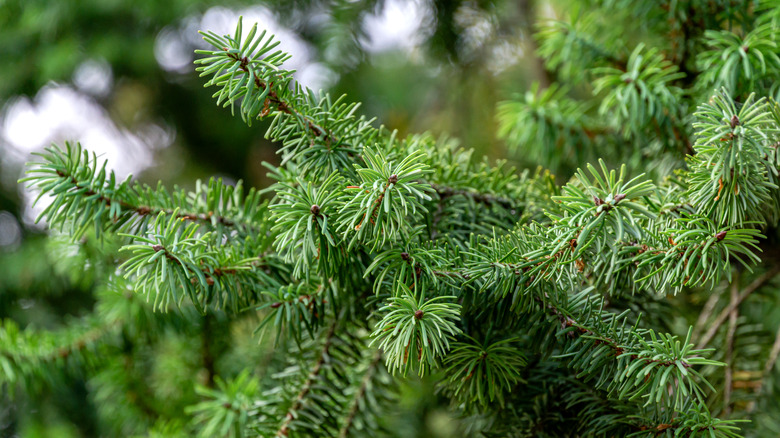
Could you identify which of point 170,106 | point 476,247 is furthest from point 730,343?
point 170,106

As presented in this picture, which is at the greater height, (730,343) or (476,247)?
(730,343)

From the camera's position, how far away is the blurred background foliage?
3.01 ft

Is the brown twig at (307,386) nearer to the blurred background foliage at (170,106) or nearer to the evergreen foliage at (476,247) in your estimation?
the evergreen foliage at (476,247)

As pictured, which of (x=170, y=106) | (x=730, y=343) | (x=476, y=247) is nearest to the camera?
(x=476, y=247)

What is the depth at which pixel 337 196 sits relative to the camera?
0.44m

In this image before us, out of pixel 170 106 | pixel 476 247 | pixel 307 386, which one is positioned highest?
pixel 170 106

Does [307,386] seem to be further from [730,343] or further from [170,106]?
[170,106]

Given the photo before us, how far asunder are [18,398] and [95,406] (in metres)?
0.15

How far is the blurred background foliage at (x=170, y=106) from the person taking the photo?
3.01ft

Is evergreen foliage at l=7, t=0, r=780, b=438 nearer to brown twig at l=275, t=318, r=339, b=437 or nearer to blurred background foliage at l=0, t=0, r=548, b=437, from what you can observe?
brown twig at l=275, t=318, r=339, b=437

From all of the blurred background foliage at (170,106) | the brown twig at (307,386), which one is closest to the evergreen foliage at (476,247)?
the brown twig at (307,386)

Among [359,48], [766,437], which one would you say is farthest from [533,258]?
[359,48]

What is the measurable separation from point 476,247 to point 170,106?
1272 millimetres

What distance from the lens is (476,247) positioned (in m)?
0.49
